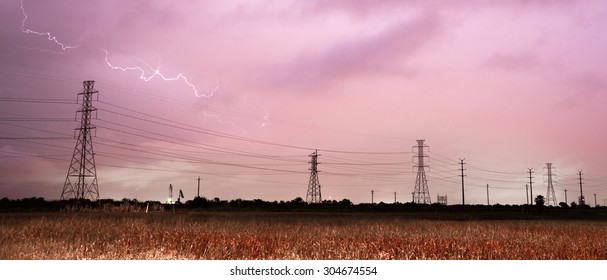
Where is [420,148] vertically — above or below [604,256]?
above

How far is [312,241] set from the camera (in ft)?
49.8

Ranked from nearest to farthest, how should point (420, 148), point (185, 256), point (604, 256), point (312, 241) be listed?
point (185, 256), point (604, 256), point (312, 241), point (420, 148)

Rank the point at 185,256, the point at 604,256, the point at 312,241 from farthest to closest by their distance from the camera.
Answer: the point at 312,241, the point at 604,256, the point at 185,256

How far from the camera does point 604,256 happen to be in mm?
12969
